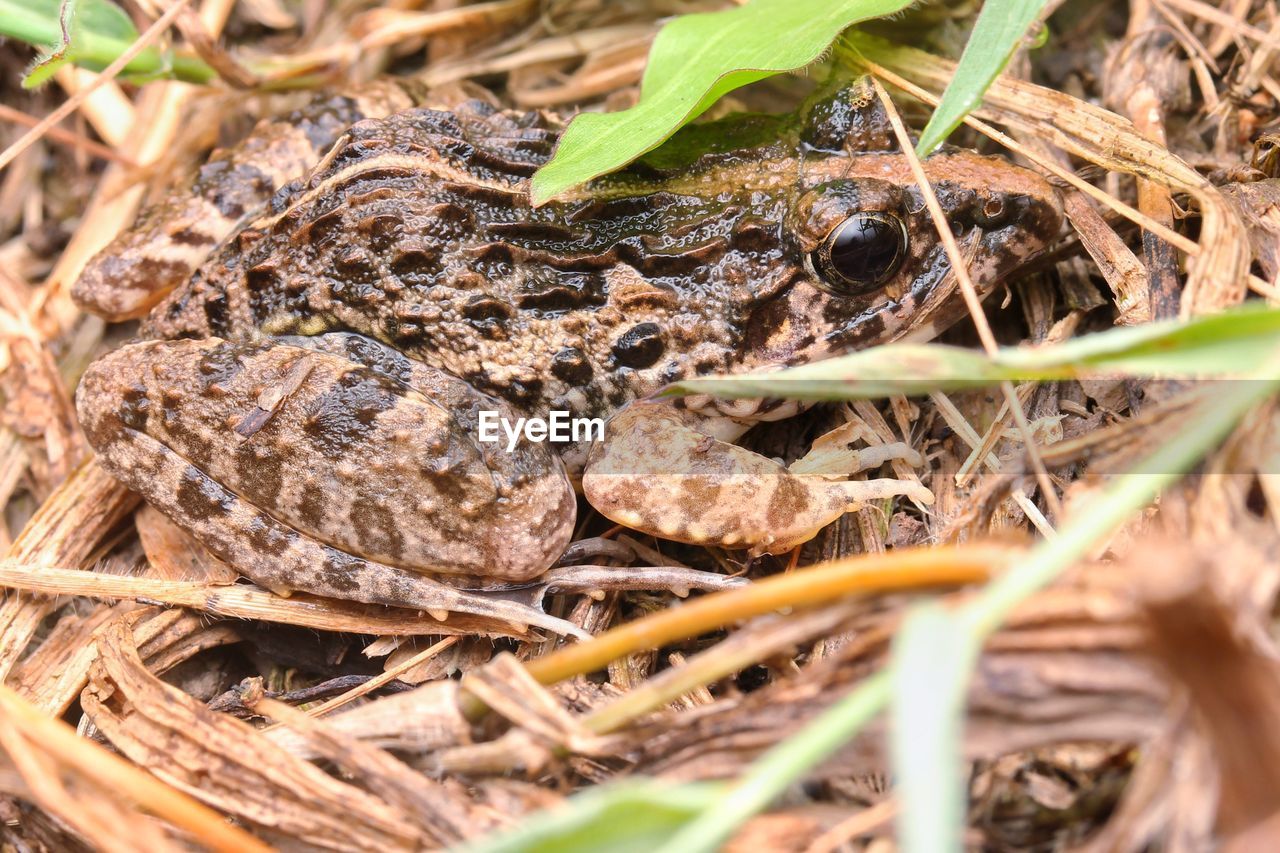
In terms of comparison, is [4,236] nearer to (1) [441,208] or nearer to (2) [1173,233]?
(1) [441,208]

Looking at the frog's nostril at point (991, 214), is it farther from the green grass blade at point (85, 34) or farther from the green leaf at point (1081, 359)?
the green grass blade at point (85, 34)

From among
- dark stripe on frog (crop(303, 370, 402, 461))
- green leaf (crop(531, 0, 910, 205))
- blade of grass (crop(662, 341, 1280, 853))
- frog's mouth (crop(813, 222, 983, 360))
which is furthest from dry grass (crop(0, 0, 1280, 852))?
dark stripe on frog (crop(303, 370, 402, 461))

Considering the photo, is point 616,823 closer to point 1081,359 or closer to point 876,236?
point 1081,359

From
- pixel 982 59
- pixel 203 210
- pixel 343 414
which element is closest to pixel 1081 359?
pixel 982 59

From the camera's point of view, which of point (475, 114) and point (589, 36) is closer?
point (475, 114)

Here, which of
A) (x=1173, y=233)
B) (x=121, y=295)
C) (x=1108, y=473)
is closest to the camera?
(x=1108, y=473)

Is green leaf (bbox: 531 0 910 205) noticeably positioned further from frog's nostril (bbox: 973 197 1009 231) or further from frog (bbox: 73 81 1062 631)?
frog's nostril (bbox: 973 197 1009 231)

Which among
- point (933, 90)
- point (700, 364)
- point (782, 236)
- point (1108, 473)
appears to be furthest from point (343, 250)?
point (1108, 473)

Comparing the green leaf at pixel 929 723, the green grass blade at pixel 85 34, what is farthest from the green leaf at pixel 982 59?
the green grass blade at pixel 85 34

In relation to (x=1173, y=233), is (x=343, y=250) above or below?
above
